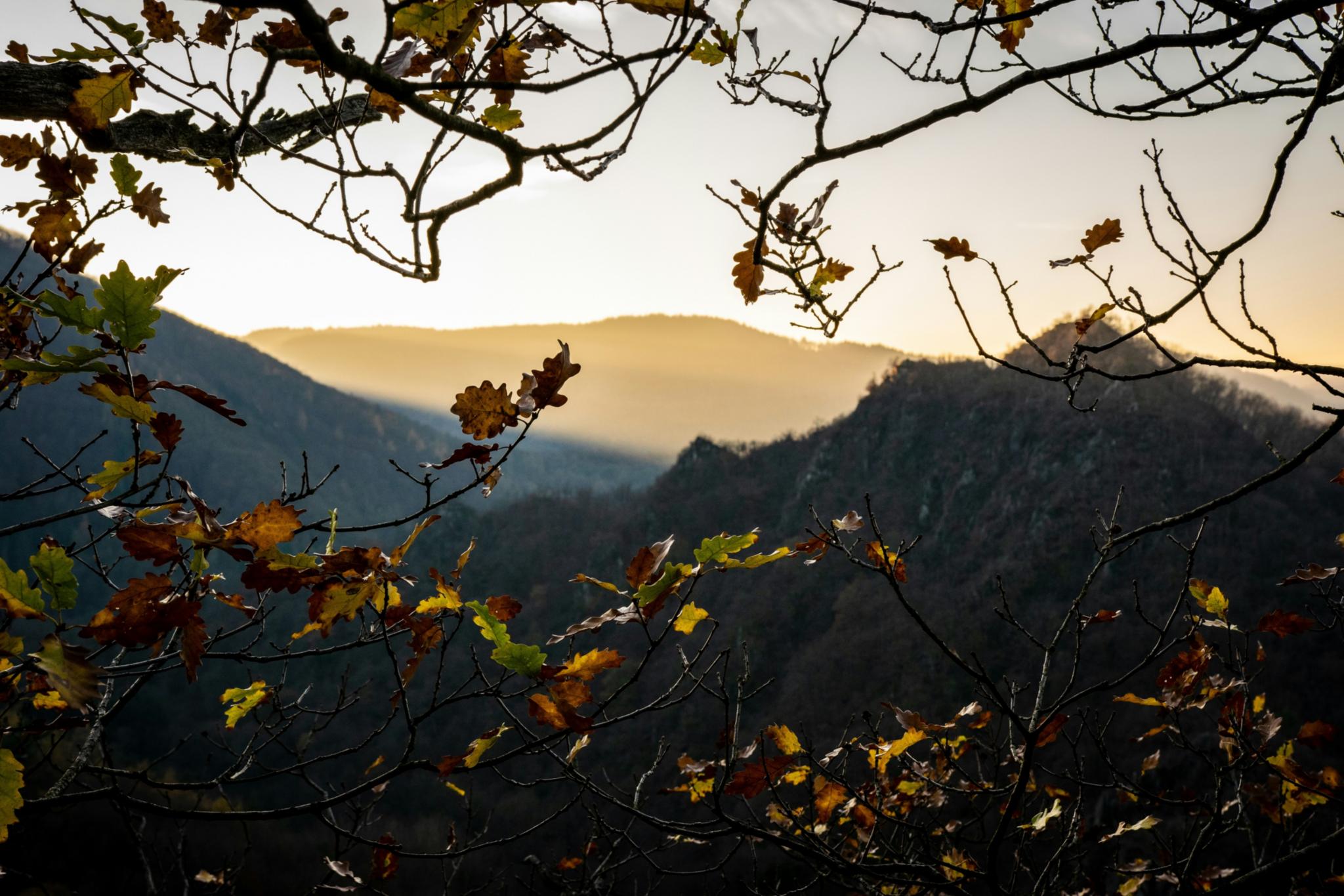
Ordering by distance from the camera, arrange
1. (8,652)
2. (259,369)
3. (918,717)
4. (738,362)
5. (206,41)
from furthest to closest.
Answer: (738,362) → (259,369) → (918,717) → (206,41) → (8,652)

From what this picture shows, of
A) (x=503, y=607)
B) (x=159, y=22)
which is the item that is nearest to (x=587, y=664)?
(x=503, y=607)

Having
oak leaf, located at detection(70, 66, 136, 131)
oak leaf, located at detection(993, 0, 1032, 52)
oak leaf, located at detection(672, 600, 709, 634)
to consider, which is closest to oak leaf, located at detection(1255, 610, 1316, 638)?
oak leaf, located at detection(993, 0, 1032, 52)

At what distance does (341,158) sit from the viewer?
149 centimetres

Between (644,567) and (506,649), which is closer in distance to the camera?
(506,649)

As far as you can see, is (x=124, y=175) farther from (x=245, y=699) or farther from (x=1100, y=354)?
(x=1100, y=354)

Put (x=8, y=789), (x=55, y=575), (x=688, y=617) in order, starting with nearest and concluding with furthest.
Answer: (x=8, y=789), (x=55, y=575), (x=688, y=617)

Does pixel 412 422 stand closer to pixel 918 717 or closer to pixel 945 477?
pixel 945 477

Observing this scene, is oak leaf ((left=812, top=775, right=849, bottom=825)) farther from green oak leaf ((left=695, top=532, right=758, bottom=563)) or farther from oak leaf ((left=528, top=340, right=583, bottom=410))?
oak leaf ((left=528, top=340, right=583, bottom=410))

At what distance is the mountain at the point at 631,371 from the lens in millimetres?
64375

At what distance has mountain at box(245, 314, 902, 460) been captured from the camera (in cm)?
6438

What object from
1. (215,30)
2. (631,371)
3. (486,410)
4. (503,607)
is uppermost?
(631,371)

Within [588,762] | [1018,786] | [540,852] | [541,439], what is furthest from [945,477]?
[541,439]

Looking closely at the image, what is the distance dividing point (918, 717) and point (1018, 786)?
1.21 meters

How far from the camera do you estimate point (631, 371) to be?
7638 centimetres
